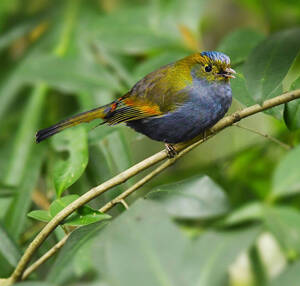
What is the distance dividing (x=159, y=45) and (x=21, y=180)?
0.87 meters

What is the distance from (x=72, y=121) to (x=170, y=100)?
346mm

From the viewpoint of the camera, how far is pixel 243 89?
1.55 meters

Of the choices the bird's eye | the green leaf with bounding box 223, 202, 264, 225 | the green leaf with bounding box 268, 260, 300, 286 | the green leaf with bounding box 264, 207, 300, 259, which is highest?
the green leaf with bounding box 223, 202, 264, 225

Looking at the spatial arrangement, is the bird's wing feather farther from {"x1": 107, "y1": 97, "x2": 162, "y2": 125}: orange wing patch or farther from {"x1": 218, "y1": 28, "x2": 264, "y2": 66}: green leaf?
{"x1": 218, "y1": 28, "x2": 264, "y2": 66}: green leaf

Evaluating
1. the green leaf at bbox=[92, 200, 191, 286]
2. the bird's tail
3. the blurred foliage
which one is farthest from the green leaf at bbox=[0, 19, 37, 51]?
the green leaf at bbox=[92, 200, 191, 286]

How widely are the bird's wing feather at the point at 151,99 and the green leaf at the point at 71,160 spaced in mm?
144

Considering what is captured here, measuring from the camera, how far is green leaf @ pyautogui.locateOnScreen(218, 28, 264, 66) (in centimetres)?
186

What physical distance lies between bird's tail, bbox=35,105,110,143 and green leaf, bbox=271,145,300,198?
1.18 metres

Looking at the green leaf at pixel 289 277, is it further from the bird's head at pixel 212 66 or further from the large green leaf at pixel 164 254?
the bird's head at pixel 212 66


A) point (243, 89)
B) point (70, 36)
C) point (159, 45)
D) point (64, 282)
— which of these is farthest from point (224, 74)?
point (70, 36)

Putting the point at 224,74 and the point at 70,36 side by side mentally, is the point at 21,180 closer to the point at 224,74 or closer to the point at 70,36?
the point at 224,74

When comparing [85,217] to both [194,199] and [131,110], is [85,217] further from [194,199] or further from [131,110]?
[131,110]

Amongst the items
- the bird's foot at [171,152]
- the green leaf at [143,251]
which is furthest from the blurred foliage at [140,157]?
the bird's foot at [171,152]

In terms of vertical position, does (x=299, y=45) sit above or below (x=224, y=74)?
above
